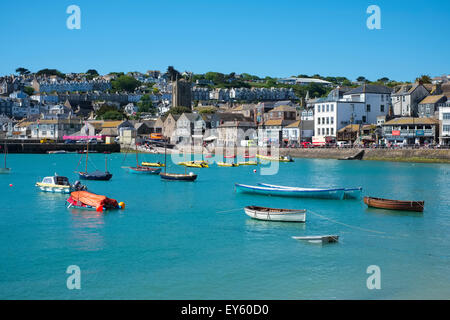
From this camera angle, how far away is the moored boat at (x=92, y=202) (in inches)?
1404

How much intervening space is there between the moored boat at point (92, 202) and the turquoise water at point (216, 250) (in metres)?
1.04

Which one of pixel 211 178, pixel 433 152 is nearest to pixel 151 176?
pixel 211 178

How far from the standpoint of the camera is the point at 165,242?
26.4 metres

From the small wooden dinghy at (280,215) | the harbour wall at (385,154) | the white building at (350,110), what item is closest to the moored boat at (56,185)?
the small wooden dinghy at (280,215)

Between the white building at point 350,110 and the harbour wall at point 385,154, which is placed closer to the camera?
the harbour wall at point 385,154

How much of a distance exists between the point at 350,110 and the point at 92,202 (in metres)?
74.9

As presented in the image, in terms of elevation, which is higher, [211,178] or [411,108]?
[411,108]

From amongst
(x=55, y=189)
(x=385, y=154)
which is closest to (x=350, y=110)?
(x=385, y=154)

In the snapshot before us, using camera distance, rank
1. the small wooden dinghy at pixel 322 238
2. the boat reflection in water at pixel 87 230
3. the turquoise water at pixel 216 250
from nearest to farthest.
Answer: the turquoise water at pixel 216 250 → the small wooden dinghy at pixel 322 238 → the boat reflection in water at pixel 87 230

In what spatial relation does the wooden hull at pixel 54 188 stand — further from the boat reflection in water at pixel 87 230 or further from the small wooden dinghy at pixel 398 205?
the small wooden dinghy at pixel 398 205
